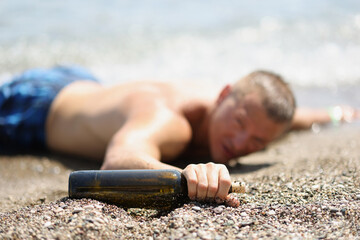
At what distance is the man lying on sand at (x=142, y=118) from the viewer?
9.55 feet

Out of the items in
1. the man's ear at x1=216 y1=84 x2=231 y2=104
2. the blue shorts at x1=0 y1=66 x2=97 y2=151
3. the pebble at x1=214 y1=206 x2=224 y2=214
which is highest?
the man's ear at x1=216 y1=84 x2=231 y2=104

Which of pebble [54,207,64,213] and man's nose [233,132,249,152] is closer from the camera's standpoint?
pebble [54,207,64,213]

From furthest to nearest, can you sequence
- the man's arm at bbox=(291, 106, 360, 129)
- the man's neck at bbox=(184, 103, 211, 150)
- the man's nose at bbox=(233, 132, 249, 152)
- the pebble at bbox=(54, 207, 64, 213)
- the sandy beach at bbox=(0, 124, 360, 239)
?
1. the man's arm at bbox=(291, 106, 360, 129)
2. the man's neck at bbox=(184, 103, 211, 150)
3. the man's nose at bbox=(233, 132, 249, 152)
4. the pebble at bbox=(54, 207, 64, 213)
5. the sandy beach at bbox=(0, 124, 360, 239)

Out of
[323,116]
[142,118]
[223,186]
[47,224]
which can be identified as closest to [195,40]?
[323,116]

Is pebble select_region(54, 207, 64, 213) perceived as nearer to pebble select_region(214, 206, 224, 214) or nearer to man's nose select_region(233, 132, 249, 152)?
pebble select_region(214, 206, 224, 214)

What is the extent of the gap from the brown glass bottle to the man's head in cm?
128

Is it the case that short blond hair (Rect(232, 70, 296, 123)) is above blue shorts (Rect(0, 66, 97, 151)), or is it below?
above

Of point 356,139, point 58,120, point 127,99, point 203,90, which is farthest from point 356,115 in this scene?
point 58,120

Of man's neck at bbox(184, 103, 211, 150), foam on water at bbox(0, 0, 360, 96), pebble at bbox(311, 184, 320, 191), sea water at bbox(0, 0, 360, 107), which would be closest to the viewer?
pebble at bbox(311, 184, 320, 191)

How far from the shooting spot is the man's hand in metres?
1.93

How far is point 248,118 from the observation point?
3.16 meters

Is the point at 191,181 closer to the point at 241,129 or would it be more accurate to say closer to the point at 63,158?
the point at 241,129

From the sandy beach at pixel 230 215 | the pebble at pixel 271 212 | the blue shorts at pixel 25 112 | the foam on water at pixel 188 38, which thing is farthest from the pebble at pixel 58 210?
the foam on water at pixel 188 38

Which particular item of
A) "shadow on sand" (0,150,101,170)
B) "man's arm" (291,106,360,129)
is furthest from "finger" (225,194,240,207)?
"man's arm" (291,106,360,129)
